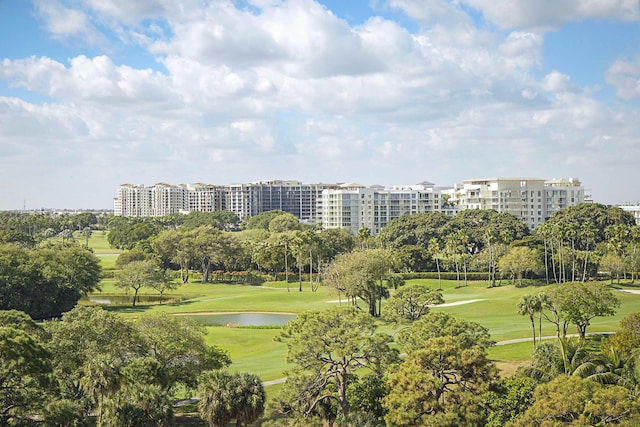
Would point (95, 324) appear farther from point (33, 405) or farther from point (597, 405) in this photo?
point (597, 405)

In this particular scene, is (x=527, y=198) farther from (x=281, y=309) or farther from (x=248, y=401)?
(x=248, y=401)

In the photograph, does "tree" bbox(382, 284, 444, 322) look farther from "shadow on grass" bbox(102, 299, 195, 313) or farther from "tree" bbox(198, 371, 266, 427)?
"shadow on grass" bbox(102, 299, 195, 313)

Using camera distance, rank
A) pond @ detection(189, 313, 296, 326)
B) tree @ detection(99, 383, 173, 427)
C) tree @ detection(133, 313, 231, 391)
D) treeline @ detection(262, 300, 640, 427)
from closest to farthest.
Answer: treeline @ detection(262, 300, 640, 427) < tree @ detection(99, 383, 173, 427) < tree @ detection(133, 313, 231, 391) < pond @ detection(189, 313, 296, 326)

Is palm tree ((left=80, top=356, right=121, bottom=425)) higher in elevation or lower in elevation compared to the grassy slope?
higher

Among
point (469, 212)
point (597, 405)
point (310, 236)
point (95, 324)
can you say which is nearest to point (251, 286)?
point (310, 236)

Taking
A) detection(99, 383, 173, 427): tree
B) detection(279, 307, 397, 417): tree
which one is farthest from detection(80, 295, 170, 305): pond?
detection(279, 307, 397, 417): tree

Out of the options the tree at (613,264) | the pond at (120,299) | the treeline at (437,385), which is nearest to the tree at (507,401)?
the treeline at (437,385)

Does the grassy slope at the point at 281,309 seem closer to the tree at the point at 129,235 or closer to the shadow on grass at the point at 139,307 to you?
the shadow on grass at the point at 139,307

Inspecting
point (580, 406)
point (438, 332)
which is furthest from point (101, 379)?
point (580, 406)
